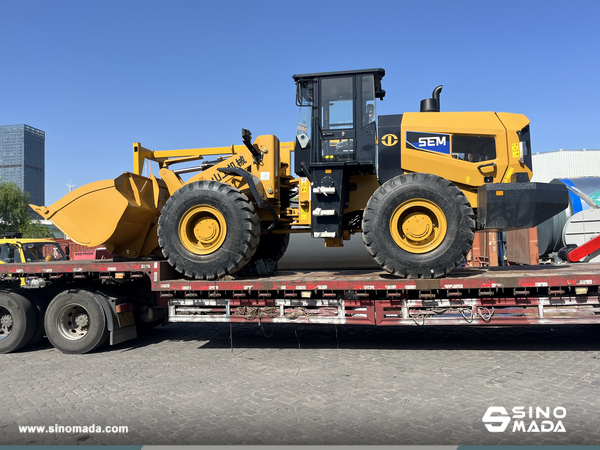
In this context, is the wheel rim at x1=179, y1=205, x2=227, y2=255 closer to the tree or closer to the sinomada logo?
the sinomada logo

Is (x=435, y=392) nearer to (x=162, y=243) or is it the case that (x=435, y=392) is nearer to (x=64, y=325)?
(x=162, y=243)

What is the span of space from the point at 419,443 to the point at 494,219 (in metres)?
3.78

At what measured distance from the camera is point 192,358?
744 cm

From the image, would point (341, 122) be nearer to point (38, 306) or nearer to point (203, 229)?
point (203, 229)

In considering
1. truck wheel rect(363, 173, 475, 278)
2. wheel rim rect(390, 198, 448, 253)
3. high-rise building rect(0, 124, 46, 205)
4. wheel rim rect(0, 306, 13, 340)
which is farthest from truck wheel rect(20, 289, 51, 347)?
high-rise building rect(0, 124, 46, 205)

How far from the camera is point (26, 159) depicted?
138250mm

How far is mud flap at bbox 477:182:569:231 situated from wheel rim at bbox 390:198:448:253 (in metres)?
0.72

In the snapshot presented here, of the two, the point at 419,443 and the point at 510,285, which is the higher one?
the point at 510,285

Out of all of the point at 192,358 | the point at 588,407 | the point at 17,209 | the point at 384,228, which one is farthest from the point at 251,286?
the point at 17,209

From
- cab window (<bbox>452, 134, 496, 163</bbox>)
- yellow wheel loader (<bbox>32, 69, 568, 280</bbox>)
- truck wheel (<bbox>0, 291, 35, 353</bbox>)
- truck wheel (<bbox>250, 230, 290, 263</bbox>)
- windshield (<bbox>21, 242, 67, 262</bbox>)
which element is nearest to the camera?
yellow wheel loader (<bbox>32, 69, 568, 280</bbox>)

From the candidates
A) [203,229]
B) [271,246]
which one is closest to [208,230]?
[203,229]

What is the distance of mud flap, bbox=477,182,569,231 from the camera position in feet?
21.7

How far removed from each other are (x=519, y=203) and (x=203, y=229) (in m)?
4.93

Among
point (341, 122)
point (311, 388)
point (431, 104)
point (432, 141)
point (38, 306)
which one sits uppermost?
point (431, 104)
